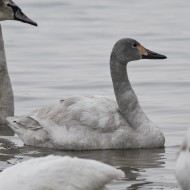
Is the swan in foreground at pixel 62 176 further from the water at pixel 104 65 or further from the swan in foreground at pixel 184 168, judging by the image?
the water at pixel 104 65

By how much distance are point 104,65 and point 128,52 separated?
14.1ft

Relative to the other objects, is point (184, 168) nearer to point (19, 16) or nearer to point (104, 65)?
point (19, 16)

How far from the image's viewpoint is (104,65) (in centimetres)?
1716

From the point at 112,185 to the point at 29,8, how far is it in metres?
13.1

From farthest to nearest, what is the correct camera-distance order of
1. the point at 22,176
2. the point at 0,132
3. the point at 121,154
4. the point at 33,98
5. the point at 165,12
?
the point at 165,12, the point at 33,98, the point at 0,132, the point at 121,154, the point at 22,176

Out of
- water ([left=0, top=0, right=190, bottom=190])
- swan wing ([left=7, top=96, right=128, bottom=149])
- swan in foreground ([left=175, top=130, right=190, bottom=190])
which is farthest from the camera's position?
swan wing ([left=7, top=96, right=128, bottom=149])

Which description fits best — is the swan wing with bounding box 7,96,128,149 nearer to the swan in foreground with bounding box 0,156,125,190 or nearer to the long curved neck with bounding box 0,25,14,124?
the long curved neck with bounding box 0,25,14,124

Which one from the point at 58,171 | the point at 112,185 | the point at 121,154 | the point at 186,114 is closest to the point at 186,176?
the point at 58,171

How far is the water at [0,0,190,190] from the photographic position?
1190cm

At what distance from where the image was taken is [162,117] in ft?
44.8

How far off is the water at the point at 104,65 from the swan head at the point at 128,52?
0.90 metres

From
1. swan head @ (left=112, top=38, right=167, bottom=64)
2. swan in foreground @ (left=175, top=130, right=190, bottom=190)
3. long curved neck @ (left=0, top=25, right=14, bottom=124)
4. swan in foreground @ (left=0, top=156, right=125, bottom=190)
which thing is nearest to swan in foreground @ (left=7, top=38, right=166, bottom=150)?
swan head @ (left=112, top=38, right=167, bottom=64)

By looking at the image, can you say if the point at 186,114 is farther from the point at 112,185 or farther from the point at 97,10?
the point at 97,10

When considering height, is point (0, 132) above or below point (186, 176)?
below
